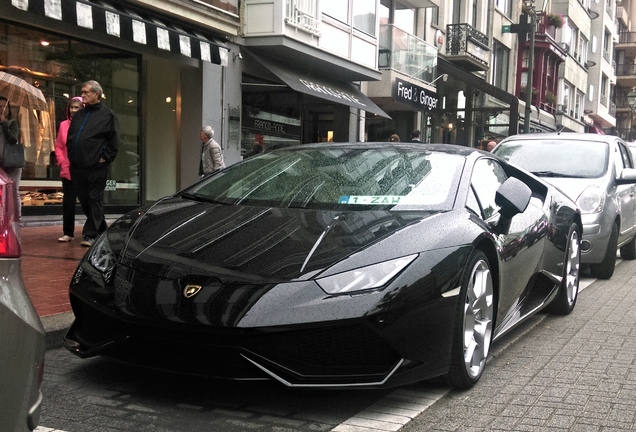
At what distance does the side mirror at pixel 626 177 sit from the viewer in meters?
8.27

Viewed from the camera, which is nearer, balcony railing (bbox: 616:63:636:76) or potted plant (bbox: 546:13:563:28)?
potted plant (bbox: 546:13:563:28)

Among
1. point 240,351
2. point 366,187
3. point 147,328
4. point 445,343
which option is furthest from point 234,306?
point 366,187

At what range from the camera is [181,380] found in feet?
12.1

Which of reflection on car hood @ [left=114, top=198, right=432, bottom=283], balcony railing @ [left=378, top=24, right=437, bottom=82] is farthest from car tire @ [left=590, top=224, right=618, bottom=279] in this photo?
balcony railing @ [left=378, top=24, right=437, bottom=82]

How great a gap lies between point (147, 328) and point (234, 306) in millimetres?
417

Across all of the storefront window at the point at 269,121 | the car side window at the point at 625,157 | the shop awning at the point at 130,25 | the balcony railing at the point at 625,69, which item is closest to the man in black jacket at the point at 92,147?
the shop awning at the point at 130,25

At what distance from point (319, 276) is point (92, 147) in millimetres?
5254

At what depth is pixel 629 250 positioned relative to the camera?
33.7 ft

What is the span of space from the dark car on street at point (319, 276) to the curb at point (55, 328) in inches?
29.2

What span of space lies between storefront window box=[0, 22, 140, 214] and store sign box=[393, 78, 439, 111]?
9984 mm

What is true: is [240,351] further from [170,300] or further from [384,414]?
[384,414]

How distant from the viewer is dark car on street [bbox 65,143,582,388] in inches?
122

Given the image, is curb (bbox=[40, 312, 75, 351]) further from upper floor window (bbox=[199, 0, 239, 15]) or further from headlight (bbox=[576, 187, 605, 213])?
upper floor window (bbox=[199, 0, 239, 15])

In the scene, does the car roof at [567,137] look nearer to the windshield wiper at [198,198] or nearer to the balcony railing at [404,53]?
the windshield wiper at [198,198]
